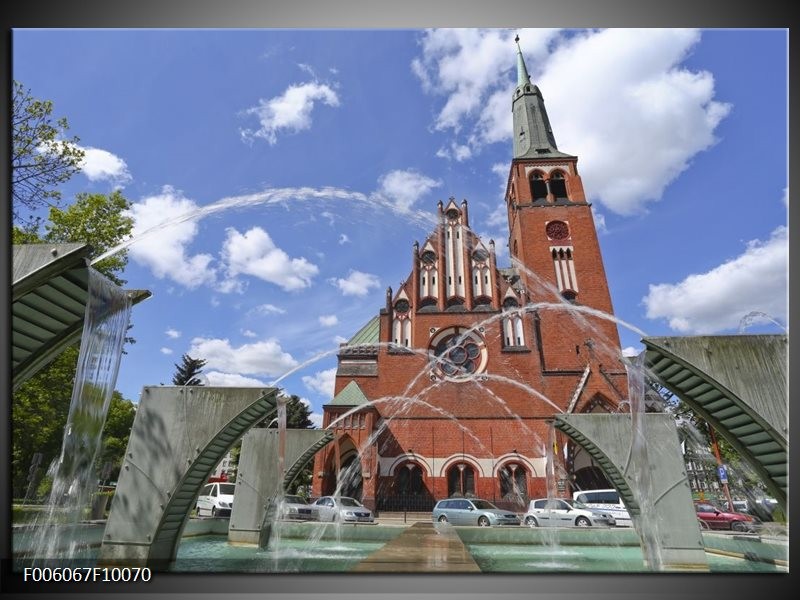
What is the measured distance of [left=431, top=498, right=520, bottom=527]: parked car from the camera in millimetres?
14625

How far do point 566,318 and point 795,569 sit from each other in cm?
2113

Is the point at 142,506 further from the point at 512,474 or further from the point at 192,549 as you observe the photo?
the point at 512,474

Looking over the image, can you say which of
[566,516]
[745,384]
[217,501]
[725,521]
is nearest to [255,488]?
[745,384]

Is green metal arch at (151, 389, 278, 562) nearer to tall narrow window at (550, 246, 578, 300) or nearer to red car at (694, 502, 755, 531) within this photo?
red car at (694, 502, 755, 531)

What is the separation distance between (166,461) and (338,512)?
10903mm

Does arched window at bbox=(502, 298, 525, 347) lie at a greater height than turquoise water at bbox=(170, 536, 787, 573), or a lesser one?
greater

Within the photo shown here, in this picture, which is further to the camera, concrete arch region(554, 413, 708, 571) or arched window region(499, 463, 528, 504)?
arched window region(499, 463, 528, 504)

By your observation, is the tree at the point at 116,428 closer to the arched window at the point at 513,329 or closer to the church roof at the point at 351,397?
the church roof at the point at 351,397

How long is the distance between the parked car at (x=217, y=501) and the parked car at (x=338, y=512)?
340 cm

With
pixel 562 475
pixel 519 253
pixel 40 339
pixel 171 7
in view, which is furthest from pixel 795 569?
pixel 519 253

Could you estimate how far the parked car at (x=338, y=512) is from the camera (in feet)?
51.4

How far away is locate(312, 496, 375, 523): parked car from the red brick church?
14.7 ft

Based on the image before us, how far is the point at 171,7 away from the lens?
450 centimetres

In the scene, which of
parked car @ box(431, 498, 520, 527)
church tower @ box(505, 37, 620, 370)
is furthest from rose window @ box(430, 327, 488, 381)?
parked car @ box(431, 498, 520, 527)
